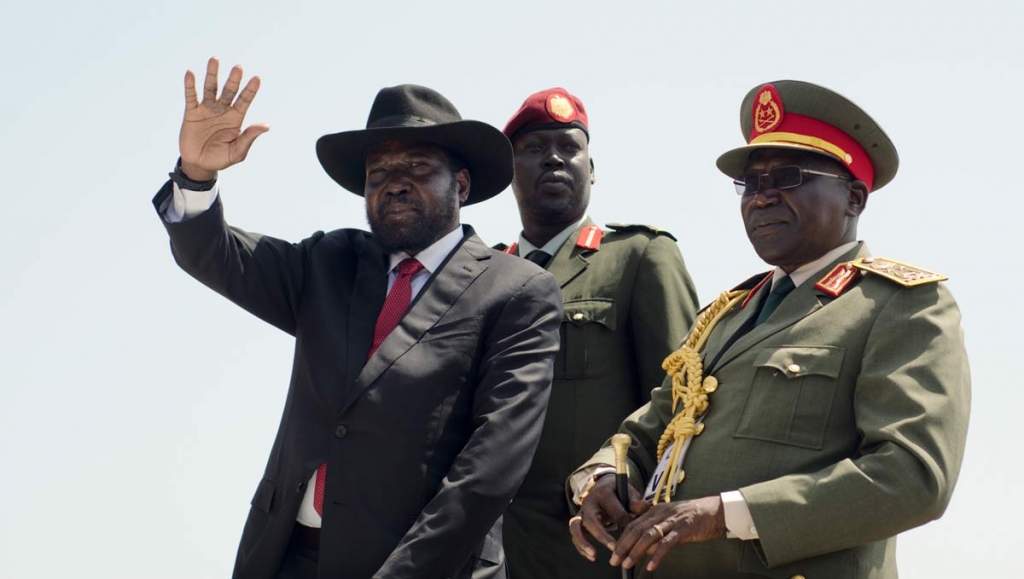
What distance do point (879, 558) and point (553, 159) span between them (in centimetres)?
289

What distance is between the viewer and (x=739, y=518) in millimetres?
4758

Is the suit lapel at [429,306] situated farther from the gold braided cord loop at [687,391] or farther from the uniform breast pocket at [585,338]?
the gold braided cord loop at [687,391]

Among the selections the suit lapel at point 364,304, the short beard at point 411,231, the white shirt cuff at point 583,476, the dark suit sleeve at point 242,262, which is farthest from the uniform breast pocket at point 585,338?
the dark suit sleeve at point 242,262

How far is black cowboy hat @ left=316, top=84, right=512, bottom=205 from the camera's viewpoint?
6121mm

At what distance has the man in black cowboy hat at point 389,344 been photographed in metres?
5.41

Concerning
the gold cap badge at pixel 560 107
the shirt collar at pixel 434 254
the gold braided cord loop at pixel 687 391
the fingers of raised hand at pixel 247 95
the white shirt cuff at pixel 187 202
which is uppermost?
the fingers of raised hand at pixel 247 95

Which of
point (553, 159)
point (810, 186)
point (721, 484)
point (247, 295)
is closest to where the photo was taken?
point (721, 484)

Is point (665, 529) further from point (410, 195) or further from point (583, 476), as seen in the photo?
point (410, 195)

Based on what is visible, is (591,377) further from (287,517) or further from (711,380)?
(287,517)

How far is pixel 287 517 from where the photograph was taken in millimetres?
5473

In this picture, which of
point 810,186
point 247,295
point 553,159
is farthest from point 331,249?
point 810,186

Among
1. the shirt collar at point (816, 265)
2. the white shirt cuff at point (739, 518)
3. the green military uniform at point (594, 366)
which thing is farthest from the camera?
the green military uniform at point (594, 366)

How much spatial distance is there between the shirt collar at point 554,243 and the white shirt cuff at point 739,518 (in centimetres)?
251

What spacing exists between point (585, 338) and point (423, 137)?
121 centimetres
